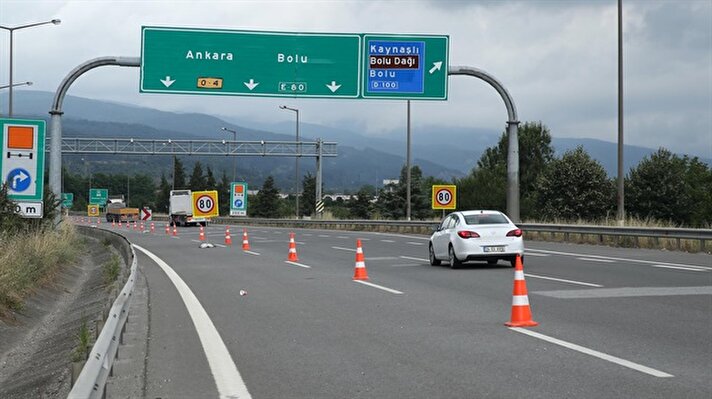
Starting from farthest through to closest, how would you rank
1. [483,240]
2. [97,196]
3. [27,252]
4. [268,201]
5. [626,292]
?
1. [268,201]
2. [97,196]
3. [483,240]
4. [27,252]
5. [626,292]

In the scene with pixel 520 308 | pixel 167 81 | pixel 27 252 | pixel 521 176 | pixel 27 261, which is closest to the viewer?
pixel 520 308

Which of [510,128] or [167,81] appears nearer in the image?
[167,81]

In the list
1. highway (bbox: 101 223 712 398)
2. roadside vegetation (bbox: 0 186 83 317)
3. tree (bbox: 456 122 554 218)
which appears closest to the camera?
highway (bbox: 101 223 712 398)

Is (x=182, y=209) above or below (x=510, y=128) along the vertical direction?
below

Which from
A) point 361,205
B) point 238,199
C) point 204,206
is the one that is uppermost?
point 361,205

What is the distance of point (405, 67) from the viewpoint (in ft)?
102

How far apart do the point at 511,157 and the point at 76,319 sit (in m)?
20.3

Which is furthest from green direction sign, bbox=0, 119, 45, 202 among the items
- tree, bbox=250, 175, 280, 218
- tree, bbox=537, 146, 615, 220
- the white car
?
tree, bbox=250, 175, 280, 218

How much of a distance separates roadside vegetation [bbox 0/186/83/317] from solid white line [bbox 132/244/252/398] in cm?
272

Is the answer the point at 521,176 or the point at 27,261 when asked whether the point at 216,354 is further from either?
the point at 521,176

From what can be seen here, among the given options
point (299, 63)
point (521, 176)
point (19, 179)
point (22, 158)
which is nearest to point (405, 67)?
point (299, 63)

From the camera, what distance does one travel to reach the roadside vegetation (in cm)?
1420

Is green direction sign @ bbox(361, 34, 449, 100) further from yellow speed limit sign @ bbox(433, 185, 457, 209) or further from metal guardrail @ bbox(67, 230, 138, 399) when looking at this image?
metal guardrail @ bbox(67, 230, 138, 399)

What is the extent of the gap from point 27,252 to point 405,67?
53.0 ft
